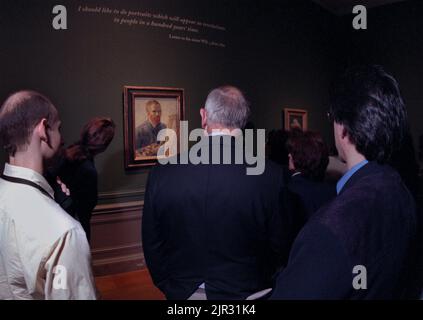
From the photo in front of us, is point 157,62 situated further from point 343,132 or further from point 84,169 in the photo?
point 343,132

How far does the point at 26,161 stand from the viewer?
154 cm

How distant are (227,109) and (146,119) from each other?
307 cm

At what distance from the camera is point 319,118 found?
309 inches

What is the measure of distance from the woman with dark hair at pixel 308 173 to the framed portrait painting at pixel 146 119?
248 centimetres

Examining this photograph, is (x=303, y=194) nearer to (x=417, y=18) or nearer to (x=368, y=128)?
(x=368, y=128)

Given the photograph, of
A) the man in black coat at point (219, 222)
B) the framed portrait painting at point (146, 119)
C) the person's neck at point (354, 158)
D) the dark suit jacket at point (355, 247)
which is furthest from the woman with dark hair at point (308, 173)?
the framed portrait painting at point (146, 119)

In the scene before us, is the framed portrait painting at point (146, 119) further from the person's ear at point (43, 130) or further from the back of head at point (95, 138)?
the person's ear at point (43, 130)

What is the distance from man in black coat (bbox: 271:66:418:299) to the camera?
3.26 ft

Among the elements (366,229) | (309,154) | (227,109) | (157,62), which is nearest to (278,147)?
(309,154)

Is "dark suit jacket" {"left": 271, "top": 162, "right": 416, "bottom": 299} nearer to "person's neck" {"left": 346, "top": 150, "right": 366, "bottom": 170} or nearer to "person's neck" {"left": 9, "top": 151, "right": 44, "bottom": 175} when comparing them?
"person's neck" {"left": 346, "top": 150, "right": 366, "bottom": 170}

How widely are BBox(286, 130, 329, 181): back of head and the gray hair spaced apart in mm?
777

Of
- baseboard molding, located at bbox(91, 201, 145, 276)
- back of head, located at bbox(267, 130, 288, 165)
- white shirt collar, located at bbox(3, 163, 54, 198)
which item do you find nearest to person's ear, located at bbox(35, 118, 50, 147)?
white shirt collar, located at bbox(3, 163, 54, 198)

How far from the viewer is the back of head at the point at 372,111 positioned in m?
1.22

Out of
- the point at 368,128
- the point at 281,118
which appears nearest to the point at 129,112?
the point at 281,118
